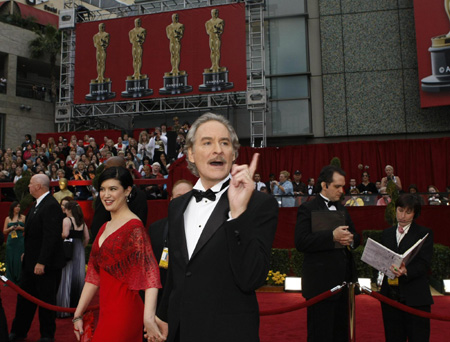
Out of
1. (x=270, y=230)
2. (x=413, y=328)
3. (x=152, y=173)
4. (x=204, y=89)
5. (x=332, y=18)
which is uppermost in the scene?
(x=332, y=18)

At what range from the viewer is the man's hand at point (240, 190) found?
1837 millimetres

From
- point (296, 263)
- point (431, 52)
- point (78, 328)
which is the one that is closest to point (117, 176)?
point (78, 328)

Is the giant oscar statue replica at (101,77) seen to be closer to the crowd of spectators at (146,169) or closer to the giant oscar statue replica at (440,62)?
the crowd of spectators at (146,169)

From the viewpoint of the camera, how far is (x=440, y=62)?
1652 cm

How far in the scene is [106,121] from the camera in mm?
21688

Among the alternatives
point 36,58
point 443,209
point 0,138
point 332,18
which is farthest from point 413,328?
point 36,58

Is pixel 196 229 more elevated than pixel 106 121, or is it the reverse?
pixel 106 121

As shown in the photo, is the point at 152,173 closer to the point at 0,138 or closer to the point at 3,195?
the point at 3,195

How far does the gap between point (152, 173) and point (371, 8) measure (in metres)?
12.8

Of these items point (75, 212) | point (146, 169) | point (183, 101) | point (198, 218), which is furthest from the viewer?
point (183, 101)

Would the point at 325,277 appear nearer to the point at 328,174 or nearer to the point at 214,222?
the point at 328,174

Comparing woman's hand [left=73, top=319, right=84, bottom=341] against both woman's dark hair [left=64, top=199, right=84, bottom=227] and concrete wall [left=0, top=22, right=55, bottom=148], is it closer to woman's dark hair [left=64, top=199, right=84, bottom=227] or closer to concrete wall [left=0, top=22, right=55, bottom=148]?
woman's dark hair [left=64, top=199, right=84, bottom=227]

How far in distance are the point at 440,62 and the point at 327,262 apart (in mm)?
15228

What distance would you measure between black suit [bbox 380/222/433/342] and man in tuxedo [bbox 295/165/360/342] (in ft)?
1.25
